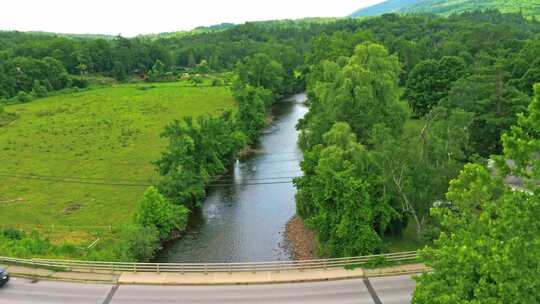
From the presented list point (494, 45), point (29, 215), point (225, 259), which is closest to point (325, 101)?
point (225, 259)

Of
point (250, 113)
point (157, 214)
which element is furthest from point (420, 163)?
point (250, 113)

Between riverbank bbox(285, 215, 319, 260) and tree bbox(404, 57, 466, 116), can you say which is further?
tree bbox(404, 57, 466, 116)

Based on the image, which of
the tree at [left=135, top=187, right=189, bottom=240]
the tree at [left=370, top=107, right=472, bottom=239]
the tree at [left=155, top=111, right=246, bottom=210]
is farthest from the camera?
the tree at [left=155, top=111, right=246, bottom=210]

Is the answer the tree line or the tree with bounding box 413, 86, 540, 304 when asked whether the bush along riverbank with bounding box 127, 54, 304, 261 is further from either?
the tree with bounding box 413, 86, 540, 304

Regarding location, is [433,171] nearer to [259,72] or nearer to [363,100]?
[363,100]

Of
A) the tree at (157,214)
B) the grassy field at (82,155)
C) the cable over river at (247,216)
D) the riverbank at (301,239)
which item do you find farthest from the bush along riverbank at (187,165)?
the riverbank at (301,239)

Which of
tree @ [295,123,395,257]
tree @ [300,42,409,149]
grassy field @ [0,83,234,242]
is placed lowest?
grassy field @ [0,83,234,242]

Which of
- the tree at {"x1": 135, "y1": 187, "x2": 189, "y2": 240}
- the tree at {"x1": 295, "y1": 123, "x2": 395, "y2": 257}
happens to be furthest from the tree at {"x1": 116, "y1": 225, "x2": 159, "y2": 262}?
the tree at {"x1": 295, "y1": 123, "x2": 395, "y2": 257}
